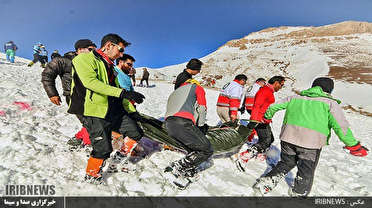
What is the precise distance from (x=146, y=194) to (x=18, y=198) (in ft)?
4.93

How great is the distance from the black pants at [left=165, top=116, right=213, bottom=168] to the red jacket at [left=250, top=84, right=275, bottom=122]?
1.89 m

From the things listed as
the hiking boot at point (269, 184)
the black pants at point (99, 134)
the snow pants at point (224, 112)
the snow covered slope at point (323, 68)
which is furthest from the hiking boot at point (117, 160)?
the snow covered slope at point (323, 68)

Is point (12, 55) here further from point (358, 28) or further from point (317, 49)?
point (358, 28)

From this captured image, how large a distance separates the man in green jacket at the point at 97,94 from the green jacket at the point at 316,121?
7.86 ft

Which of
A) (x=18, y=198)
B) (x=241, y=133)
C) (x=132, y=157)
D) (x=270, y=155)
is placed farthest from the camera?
(x=270, y=155)

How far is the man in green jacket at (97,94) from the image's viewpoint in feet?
7.20

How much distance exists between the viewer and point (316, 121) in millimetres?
2568

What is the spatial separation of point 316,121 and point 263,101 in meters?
1.48

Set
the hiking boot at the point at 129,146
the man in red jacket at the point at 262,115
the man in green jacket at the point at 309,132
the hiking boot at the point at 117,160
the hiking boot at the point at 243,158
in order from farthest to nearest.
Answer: the man in red jacket at the point at 262,115
the hiking boot at the point at 243,158
the hiking boot at the point at 129,146
the hiking boot at the point at 117,160
the man in green jacket at the point at 309,132

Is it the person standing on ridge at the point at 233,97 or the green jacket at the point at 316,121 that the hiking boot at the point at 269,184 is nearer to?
the green jacket at the point at 316,121

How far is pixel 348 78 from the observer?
76.0 ft

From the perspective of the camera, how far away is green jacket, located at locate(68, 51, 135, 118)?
2.18 meters

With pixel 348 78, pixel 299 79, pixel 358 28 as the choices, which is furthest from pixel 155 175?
pixel 358 28

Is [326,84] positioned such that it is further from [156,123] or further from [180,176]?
[156,123]
